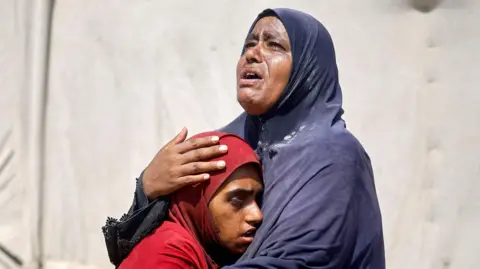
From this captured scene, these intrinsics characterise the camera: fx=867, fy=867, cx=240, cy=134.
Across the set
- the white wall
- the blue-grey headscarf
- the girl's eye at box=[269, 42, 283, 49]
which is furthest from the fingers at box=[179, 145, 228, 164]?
the white wall

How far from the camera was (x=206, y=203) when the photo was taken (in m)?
1.67

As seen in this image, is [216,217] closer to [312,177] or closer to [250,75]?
[312,177]

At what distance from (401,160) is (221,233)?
1626 millimetres

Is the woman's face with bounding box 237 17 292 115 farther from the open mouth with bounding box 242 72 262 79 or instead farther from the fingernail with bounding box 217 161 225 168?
the fingernail with bounding box 217 161 225 168

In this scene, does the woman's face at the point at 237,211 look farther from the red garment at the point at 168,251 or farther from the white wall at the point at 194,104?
the white wall at the point at 194,104

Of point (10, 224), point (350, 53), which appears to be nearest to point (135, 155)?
point (10, 224)

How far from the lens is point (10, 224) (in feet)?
12.9

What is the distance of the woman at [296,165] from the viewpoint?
5.35 ft

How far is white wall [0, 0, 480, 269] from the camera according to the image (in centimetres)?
307

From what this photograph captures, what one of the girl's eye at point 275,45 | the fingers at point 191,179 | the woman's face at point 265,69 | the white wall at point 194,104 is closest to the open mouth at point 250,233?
the fingers at point 191,179

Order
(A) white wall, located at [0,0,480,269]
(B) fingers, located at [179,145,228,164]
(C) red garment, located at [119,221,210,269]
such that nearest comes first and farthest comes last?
(C) red garment, located at [119,221,210,269] < (B) fingers, located at [179,145,228,164] < (A) white wall, located at [0,0,480,269]

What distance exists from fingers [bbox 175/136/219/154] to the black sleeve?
0.10 meters

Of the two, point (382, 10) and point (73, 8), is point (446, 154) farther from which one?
point (73, 8)

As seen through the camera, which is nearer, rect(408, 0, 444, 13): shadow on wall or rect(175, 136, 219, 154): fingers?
rect(175, 136, 219, 154): fingers
